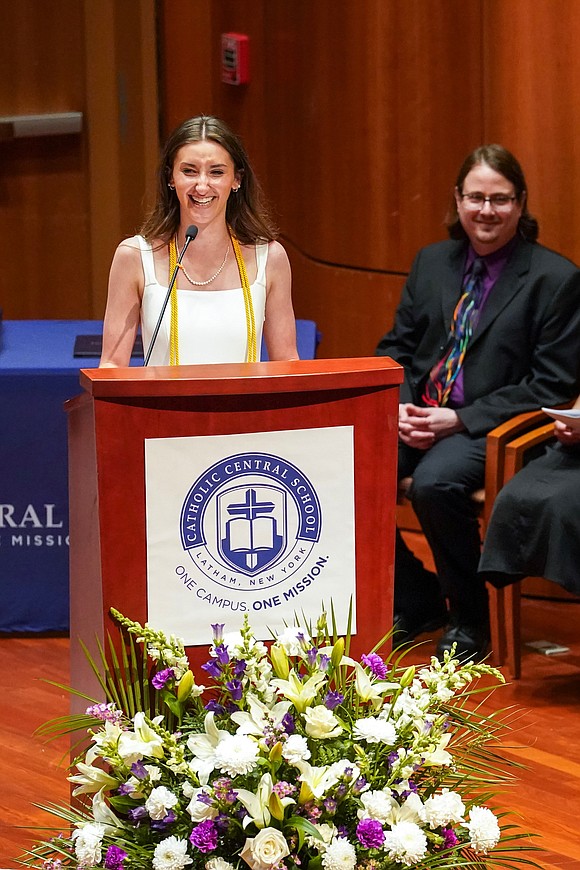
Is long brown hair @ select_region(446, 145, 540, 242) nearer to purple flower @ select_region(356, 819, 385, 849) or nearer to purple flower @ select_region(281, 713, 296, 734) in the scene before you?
purple flower @ select_region(281, 713, 296, 734)

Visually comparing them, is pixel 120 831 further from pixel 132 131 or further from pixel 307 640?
pixel 132 131

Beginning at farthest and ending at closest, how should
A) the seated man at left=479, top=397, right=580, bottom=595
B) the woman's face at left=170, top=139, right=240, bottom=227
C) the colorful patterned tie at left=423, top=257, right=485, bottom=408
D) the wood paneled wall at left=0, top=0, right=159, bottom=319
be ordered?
1. the wood paneled wall at left=0, top=0, right=159, bottom=319
2. the colorful patterned tie at left=423, top=257, right=485, bottom=408
3. the seated man at left=479, top=397, right=580, bottom=595
4. the woman's face at left=170, top=139, right=240, bottom=227

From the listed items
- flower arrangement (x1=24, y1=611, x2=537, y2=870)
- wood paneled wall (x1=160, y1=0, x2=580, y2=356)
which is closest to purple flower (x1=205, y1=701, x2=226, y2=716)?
flower arrangement (x1=24, y1=611, x2=537, y2=870)

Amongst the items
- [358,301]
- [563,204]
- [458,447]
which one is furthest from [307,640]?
[358,301]

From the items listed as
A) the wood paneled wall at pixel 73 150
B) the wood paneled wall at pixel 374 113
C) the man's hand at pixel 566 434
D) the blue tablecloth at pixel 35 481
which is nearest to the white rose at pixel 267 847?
the man's hand at pixel 566 434

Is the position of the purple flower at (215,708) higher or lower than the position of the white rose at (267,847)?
higher

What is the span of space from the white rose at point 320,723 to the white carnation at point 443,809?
151 mm

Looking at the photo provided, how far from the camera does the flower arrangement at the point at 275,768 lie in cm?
179

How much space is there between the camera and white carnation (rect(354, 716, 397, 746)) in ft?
6.02

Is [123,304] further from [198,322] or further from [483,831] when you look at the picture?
[483,831]

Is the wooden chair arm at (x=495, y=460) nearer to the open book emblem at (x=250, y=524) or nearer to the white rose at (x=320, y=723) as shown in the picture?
the open book emblem at (x=250, y=524)

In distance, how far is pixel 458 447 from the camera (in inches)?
153

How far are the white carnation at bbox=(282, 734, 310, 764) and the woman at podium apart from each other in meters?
0.90

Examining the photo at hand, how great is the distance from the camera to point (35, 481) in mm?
3945
